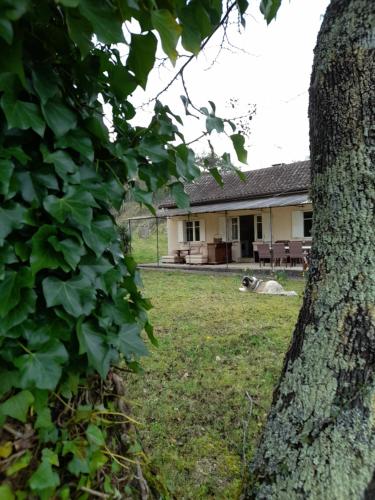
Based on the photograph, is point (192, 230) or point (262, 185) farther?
point (192, 230)

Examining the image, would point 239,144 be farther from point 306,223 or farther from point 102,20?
point 306,223

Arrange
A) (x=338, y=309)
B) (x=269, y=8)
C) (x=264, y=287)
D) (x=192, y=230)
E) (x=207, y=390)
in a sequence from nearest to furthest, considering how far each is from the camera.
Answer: (x=269, y=8) < (x=338, y=309) < (x=207, y=390) < (x=264, y=287) < (x=192, y=230)

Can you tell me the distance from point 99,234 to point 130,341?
356mm

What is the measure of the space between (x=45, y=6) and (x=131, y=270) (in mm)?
766

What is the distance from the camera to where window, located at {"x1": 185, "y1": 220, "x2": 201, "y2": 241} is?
70.1 feet

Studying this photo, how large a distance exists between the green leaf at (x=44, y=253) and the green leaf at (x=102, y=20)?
0.44 meters

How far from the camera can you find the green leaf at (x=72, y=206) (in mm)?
923

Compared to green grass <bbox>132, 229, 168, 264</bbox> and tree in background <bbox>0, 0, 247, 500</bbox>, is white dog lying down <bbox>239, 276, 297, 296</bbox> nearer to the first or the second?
tree in background <bbox>0, 0, 247, 500</bbox>

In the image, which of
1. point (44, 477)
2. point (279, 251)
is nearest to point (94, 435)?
point (44, 477)

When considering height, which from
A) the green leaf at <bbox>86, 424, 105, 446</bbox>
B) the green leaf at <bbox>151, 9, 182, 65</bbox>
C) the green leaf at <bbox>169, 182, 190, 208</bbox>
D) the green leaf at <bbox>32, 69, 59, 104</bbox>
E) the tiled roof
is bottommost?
the green leaf at <bbox>86, 424, 105, 446</bbox>

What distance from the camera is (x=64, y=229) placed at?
94cm

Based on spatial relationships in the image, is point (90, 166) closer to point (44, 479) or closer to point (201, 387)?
point (44, 479)

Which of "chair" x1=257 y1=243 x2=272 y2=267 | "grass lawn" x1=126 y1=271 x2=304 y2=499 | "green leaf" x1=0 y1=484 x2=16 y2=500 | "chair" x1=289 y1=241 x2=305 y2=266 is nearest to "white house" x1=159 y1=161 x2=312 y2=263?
"chair" x1=289 y1=241 x2=305 y2=266

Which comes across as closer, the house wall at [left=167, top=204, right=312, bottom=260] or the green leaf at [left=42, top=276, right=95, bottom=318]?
the green leaf at [left=42, top=276, right=95, bottom=318]
